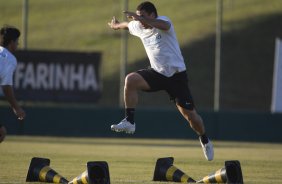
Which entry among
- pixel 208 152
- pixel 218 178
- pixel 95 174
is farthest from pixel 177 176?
pixel 208 152

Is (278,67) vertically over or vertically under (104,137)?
over

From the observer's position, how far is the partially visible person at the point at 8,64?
1195 centimetres

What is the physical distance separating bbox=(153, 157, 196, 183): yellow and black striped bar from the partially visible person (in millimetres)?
2107

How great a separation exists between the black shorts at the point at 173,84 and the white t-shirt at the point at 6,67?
226cm

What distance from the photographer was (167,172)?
12539 millimetres

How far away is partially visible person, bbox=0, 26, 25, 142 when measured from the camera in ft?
39.2

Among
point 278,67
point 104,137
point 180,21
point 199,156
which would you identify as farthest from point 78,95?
point 180,21

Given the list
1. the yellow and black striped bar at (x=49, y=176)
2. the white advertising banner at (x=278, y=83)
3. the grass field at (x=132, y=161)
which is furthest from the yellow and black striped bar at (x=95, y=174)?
the white advertising banner at (x=278, y=83)

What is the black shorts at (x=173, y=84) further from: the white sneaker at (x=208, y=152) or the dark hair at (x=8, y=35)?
the dark hair at (x=8, y=35)

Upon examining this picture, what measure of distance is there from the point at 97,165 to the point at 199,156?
8689mm

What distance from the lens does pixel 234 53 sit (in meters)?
44.7

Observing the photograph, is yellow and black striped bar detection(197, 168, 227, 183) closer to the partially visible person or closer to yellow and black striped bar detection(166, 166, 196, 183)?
yellow and black striped bar detection(166, 166, 196, 183)

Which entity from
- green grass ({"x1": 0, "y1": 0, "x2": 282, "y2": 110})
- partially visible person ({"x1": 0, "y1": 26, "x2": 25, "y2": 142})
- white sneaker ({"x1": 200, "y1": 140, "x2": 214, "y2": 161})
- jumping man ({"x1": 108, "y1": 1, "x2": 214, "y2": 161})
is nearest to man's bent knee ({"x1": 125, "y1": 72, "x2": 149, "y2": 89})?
jumping man ({"x1": 108, "y1": 1, "x2": 214, "y2": 161})

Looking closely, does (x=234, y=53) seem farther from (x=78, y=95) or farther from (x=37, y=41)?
(x=78, y=95)
